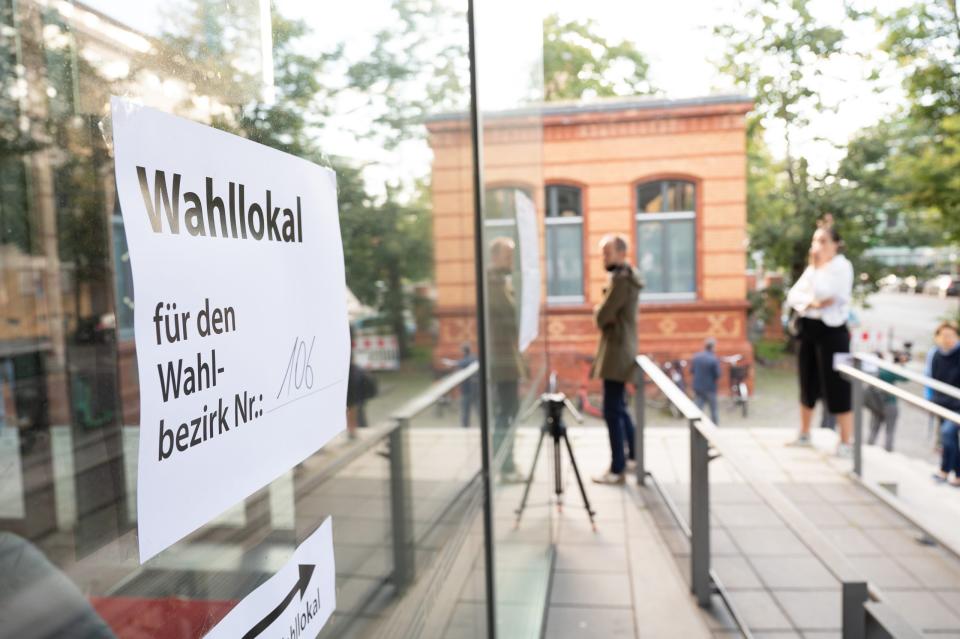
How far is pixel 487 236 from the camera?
89.9 inches

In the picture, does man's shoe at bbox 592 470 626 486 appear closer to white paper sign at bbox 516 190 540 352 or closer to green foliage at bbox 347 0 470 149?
white paper sign at bbox 516 190 540 352

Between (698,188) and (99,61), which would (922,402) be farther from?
(698,188)

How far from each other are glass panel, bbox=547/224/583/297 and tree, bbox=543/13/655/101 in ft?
24.0

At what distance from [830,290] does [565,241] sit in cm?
823

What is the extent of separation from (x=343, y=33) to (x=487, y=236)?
1303 mm

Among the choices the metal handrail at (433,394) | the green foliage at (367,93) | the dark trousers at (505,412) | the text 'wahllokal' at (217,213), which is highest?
the green foliage at (367,93)

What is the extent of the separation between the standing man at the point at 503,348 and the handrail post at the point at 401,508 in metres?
0.87

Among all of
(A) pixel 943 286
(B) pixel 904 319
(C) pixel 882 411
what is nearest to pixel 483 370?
(C) pixel 882 411

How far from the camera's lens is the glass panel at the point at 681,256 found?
43.5 ft

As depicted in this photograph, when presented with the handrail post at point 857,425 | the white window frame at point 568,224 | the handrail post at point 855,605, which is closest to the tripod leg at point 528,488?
the handrail post at point 855,605

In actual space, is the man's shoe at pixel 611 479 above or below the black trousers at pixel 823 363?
below

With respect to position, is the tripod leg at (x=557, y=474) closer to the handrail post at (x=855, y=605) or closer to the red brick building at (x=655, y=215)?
the handrail post at (x=855, y=605)

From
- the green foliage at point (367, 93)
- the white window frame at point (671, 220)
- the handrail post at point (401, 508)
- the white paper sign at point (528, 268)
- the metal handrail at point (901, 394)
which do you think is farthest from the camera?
the white window frame at point (671, 220)

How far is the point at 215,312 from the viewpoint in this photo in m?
0.63
